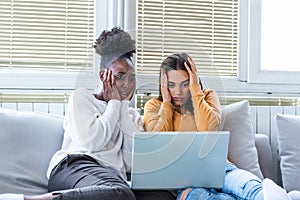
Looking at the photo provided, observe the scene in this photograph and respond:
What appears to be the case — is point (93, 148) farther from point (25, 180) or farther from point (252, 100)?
point (252, 100)

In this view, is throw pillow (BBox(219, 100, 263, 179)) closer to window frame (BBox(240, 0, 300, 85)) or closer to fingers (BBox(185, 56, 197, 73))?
fingers (BBox(185, 56, 197, 73))

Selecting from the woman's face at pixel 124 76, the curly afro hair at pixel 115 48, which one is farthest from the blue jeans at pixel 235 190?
the curly afro hair at pixel 115 48

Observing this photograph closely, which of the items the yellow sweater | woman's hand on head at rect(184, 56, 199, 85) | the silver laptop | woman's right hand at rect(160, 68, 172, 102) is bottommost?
the silver laptop

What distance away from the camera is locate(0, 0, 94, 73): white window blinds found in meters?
2.47

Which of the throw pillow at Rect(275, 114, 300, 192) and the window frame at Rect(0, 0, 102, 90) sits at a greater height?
the window frame at Rect(0, 0, 102, 90)

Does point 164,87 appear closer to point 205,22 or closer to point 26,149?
point 26,149

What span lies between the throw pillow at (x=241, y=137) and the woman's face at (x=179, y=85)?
27 centimetres

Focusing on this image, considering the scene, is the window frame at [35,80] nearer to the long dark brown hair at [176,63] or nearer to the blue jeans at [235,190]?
the long dark brown hair at [176,63]

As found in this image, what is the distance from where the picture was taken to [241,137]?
217 cm

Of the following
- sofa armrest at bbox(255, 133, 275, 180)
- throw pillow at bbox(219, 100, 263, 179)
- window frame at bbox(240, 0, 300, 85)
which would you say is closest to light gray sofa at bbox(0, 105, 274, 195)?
throw pillow at bbox(219, 100, 263, 179)

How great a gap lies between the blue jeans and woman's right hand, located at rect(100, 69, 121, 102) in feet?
1.68

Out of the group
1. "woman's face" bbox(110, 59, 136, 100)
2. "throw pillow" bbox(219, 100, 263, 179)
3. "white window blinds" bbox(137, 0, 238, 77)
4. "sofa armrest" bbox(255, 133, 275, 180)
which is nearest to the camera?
"woman's face" bbox(110, 59, 136, 100)

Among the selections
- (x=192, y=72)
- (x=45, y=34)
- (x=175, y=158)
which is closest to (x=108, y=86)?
(x=192, y=72)

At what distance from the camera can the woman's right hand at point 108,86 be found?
1.88 meters
